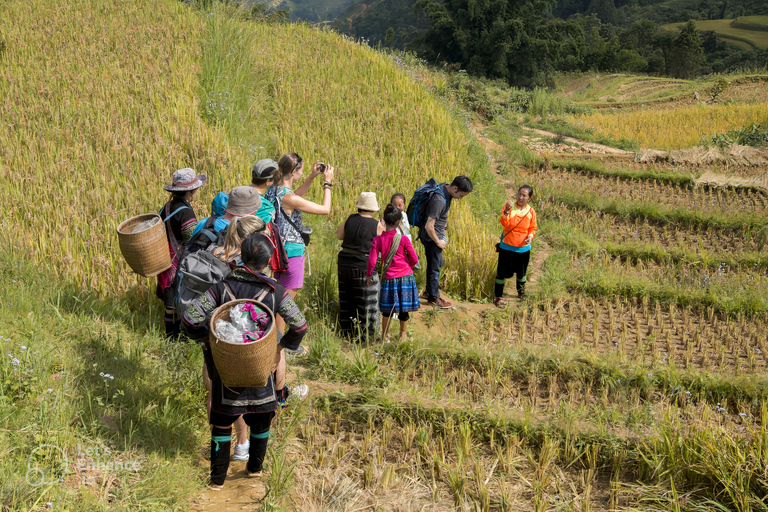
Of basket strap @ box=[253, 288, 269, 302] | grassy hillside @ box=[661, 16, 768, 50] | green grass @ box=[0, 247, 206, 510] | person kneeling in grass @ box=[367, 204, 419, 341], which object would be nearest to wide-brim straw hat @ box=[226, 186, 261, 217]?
basket strap @ box=[253, 288, 269, 302]

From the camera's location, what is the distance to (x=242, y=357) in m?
2.69

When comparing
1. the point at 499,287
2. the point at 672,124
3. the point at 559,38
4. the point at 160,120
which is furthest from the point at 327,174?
the point at 559,38

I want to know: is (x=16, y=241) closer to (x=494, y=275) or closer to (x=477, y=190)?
(x=494, y=275)

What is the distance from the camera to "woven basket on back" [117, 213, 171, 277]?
389 centimetres

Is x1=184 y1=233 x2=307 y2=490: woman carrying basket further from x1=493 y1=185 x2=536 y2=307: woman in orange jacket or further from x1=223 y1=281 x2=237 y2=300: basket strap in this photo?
x1=493 y1=185 x2=536 y2=307: woman in orange jacket

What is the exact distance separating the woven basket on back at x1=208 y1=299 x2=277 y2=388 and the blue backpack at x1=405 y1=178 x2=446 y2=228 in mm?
3438

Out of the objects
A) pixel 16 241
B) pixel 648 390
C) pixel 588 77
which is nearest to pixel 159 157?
pixel 16 241

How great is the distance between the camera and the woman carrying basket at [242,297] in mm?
2953

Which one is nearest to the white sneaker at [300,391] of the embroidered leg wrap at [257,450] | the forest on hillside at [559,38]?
the embroidered leg wrap at [257,450]

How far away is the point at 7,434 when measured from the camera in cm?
304

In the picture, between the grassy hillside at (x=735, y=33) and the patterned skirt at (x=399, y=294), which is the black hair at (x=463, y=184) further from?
the grassy hillside at (x=735, y=33)

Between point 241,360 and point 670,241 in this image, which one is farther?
point 670,241

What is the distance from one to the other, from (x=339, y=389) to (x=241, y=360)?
171 cm

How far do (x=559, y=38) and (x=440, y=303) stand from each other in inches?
1250
